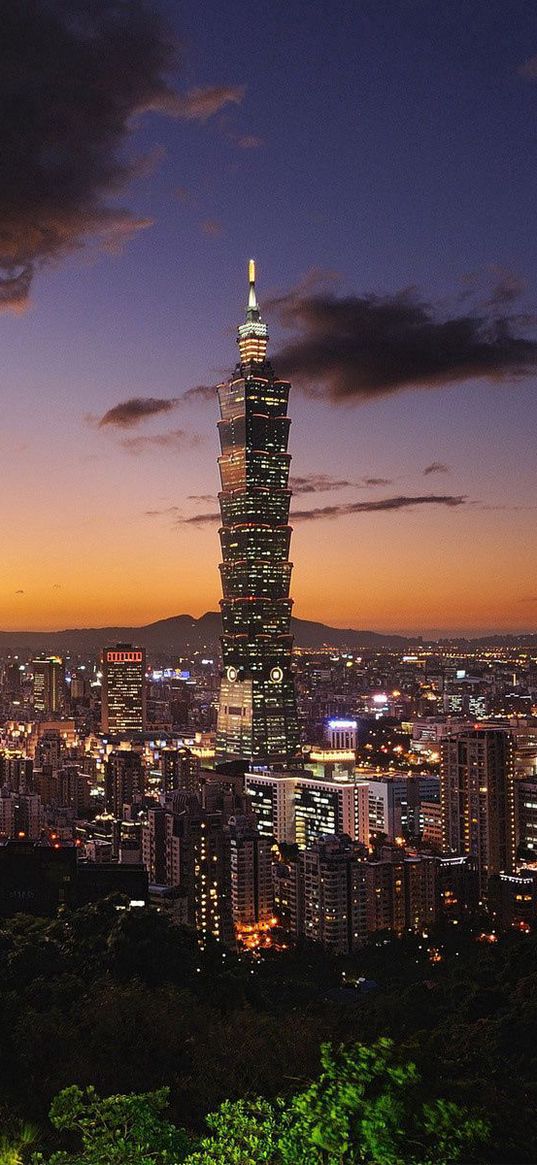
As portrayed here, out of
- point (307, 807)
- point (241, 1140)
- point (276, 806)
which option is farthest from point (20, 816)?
point (241, 1140)

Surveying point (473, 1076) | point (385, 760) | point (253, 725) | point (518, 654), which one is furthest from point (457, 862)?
point (518, 654)

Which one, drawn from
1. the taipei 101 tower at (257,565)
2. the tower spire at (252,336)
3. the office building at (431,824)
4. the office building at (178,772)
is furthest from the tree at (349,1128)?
the tower spire at (252,336)

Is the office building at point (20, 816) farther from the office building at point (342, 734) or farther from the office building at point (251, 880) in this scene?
the office building at point (342, 734)

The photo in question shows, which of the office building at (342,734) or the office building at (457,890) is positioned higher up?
the office building at (342,734)

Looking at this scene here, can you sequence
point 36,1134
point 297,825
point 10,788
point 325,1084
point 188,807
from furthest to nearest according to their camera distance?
point 10,788 < point 297,825 < point 188,807 < point 36,1134 < point 325,1084

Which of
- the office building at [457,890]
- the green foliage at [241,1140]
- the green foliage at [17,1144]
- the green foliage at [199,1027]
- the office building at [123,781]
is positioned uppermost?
the green foliage at [241,1140]

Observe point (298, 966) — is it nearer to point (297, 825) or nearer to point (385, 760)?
point (297, 825)

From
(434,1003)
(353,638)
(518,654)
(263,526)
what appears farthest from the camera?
(353,638)
